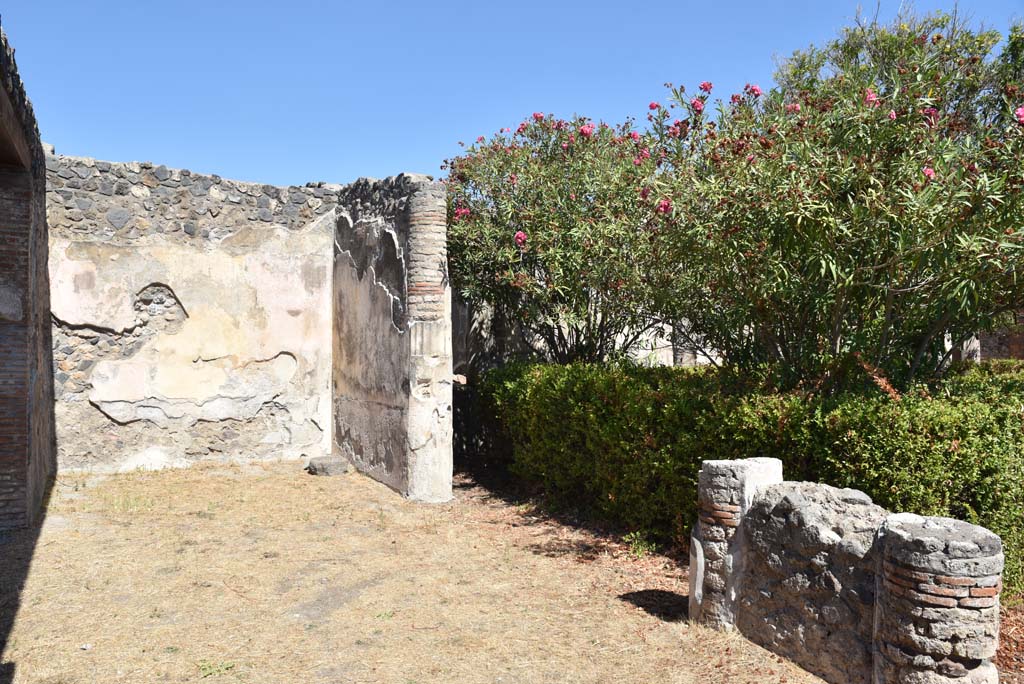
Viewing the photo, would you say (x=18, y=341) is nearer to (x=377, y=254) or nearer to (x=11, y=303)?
(x=11, y=303)

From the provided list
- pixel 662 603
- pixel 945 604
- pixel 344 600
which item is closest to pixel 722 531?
pixel 662 603

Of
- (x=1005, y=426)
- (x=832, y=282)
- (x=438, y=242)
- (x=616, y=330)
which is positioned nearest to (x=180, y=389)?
(x=438, y=242)

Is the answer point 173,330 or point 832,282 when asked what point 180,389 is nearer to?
point 173,330

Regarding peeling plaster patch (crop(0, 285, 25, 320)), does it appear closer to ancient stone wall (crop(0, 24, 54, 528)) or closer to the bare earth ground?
ancient stone wall (crop(0, 24, 54, 528))

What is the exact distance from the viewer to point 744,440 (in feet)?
17.3

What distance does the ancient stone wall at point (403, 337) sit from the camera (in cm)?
754

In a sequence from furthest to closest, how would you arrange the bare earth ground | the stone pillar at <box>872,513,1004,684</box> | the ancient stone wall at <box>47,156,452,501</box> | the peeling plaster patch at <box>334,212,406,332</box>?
1. the peeling plaster patch at <box>334,212,406,332</box>
2. the ancient stone wall at <box>47,156,452,501</box>
3. the bare earth ground
4. the stone pillar at <box>872,513,1004,684</box>

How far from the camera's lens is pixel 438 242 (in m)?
7.57

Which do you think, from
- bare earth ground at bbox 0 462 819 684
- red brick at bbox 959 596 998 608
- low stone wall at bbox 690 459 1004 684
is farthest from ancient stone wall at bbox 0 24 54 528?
red brick at bbox 959 596 998 608

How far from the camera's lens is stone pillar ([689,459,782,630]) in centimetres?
410

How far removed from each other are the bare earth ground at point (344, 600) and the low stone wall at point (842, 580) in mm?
225

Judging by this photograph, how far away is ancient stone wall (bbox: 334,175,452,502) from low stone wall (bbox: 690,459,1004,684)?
376 cm

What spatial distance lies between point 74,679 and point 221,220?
616 cm

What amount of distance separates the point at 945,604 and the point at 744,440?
7.35ft
